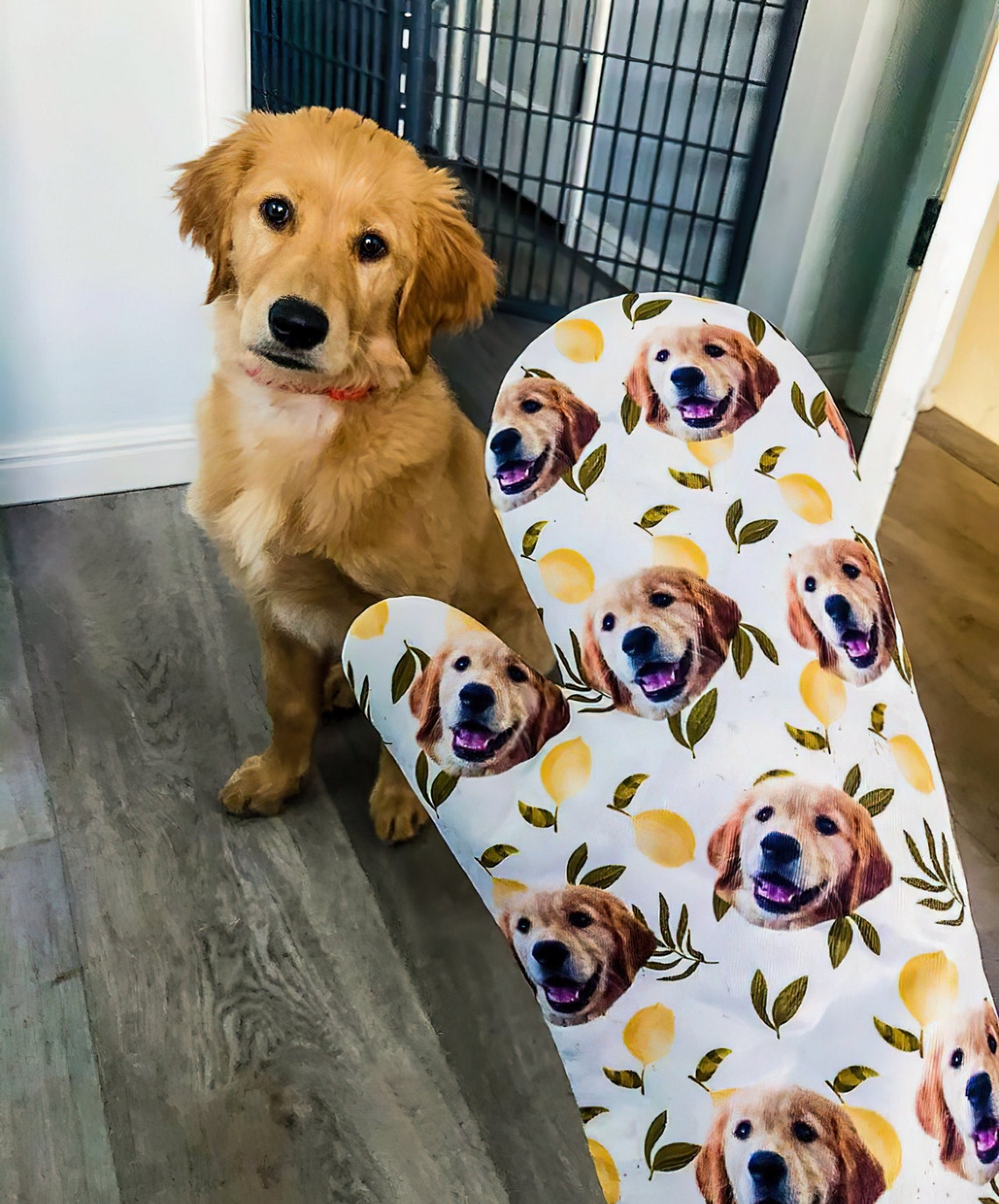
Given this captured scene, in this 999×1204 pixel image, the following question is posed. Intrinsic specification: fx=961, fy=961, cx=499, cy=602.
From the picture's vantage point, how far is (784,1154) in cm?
57

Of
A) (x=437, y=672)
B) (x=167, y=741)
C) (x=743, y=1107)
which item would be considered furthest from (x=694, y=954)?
(x=167, y=741)

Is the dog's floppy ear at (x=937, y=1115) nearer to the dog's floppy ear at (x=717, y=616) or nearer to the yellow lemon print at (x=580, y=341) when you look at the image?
the dog's floppy ear at (x=717, y=616)

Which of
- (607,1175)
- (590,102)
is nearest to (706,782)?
(607,1175)

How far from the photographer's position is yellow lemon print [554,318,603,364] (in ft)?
2.58

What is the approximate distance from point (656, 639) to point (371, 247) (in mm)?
557

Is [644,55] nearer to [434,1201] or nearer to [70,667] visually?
[70,667]

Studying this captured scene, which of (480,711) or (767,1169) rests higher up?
(480,711)

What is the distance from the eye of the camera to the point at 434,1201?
0.96 meters

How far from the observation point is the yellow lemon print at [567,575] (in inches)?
28.6

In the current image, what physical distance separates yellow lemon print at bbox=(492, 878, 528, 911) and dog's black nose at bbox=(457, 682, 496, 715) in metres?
0.12

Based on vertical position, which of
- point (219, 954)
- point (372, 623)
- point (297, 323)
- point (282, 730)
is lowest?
point (219, 954)

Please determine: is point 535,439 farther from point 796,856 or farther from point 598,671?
point 796,856

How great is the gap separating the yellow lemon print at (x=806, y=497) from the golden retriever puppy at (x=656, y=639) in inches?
4.2

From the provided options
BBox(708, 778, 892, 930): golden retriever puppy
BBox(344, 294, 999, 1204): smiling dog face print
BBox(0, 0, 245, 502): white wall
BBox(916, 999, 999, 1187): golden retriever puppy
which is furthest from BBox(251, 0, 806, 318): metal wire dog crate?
BBox(916, 999, 999, 1187): golden retriever puppy
